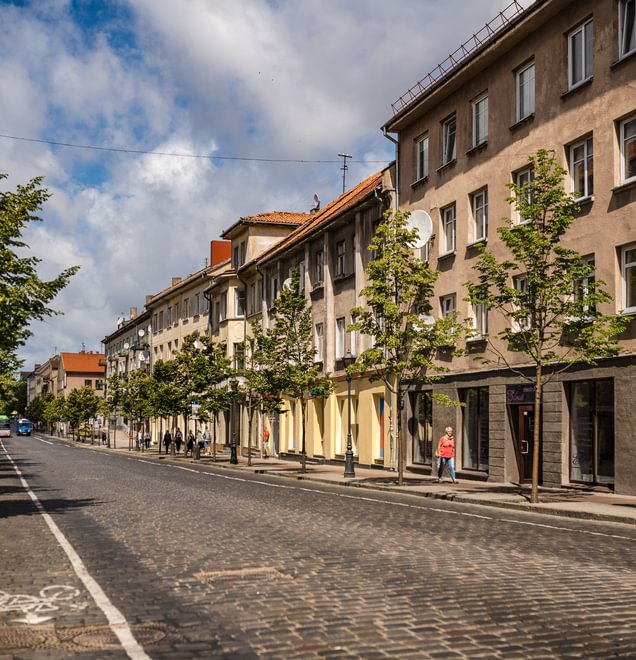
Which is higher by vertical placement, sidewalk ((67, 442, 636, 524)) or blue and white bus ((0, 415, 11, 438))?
blue and white bus ((0, 415, 11, 438))

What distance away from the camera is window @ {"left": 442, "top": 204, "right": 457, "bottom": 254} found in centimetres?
3104

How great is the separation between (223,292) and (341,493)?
38708 mm

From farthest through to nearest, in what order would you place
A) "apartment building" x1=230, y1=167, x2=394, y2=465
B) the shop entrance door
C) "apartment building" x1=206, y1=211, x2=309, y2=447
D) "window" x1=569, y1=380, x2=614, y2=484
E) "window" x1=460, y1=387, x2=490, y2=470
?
"apartment building" x1=206, y1=211, x2=309, y2=447 < "apartment building" x1=230, y1=167, x2=394, y2=465 < "window" x1=460, y1=387, x2=490, y2=470 < the shop entrance door < "window" x1=569, y1=380, x2=614, y2=484

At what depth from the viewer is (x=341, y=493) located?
22984mm

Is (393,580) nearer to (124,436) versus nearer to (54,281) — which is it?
(54,281)

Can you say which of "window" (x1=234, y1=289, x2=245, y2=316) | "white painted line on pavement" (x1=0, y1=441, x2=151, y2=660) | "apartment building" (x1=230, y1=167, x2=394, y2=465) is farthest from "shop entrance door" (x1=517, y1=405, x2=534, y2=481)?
"window" (x1=234, y1=289, x2=245, y2=316)

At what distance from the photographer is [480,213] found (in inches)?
1155

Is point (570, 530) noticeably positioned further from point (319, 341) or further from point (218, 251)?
A: point (218, 251)

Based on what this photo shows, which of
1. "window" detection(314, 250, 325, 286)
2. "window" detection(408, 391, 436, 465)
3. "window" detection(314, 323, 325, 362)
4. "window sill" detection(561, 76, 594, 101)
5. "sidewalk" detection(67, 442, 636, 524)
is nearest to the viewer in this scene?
"sidewalk" detection(67, 442, 636, 524)

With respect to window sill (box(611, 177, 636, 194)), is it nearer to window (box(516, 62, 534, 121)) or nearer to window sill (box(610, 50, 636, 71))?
window sill (box(610, 50, 636, 71))

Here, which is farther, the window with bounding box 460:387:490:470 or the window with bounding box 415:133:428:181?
the window with bounding box 415:133:428:181

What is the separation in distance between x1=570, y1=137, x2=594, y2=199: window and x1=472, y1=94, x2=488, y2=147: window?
15.2 feet

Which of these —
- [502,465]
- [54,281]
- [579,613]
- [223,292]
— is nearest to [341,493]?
[502,465]

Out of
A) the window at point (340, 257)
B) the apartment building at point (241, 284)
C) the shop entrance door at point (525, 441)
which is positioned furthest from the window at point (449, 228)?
the apartment building at point (241, 284)
